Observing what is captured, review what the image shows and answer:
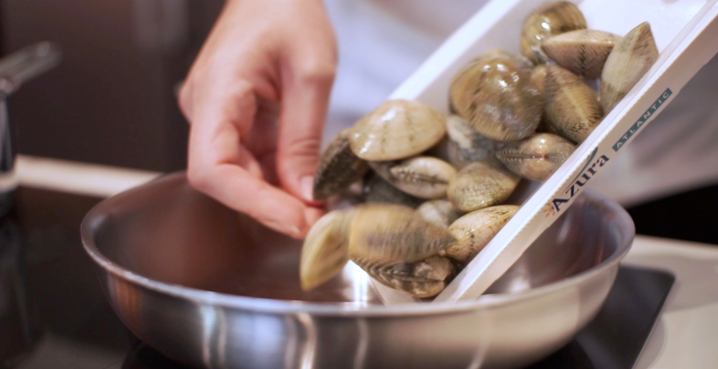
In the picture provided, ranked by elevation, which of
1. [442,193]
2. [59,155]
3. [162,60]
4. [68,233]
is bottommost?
[59,155]

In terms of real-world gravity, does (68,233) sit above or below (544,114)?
below

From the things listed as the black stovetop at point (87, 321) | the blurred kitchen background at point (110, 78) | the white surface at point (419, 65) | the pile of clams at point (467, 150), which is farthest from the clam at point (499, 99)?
the blurred kitchen background at point (110, 78)

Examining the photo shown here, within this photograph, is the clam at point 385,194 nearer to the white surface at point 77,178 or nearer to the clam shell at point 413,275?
the clam shell at point 413,275

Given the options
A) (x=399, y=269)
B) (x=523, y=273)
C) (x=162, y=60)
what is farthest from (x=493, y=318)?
(x=162, y=60)

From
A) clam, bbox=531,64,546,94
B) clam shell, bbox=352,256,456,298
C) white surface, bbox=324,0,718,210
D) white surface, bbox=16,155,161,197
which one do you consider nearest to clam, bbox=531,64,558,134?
clam, bbox=531,64,546,94

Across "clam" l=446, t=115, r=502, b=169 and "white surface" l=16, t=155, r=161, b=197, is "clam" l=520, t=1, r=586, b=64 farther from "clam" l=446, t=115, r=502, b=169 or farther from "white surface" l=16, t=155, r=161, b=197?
"white surface" l=16, t=155, r=161, b=197

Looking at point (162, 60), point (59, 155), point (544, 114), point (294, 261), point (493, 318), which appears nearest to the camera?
point (493, 318)

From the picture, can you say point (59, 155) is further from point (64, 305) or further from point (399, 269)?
point (399, 269)

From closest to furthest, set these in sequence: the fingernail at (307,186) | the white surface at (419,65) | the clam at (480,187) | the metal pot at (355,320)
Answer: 1. the metal pot at (355,320)
2. the clam at (480,187)
3. the fingernail at (307,186)
4. the white surface at (419,65)
